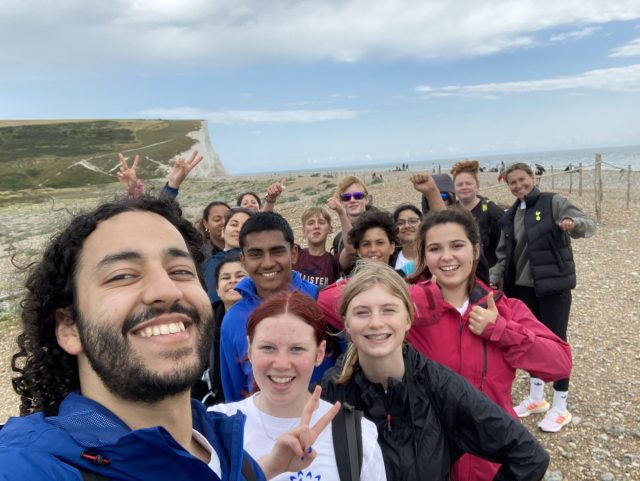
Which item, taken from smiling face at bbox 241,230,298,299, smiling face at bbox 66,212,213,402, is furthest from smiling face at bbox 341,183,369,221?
smiling face at bbox 66,212,213,402

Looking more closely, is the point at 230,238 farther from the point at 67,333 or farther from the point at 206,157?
the point at 206,157

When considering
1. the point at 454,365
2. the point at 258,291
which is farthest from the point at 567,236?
the point at 258,291

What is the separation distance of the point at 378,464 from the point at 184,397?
1027 mm

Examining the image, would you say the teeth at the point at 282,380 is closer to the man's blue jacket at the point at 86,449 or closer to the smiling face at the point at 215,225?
the man's blue jacket at the point at 86,449

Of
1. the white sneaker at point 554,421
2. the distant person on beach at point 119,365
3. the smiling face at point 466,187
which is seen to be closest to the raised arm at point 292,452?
the distant person on beach at point 119,365

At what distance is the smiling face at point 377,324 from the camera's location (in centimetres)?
218

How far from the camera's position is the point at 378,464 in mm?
1949

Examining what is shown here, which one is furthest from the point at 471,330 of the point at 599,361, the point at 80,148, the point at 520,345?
the point at 80,148

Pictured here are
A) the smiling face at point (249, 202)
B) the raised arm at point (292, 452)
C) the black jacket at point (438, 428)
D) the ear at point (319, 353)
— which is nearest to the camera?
the raised arm at point (292, 452)

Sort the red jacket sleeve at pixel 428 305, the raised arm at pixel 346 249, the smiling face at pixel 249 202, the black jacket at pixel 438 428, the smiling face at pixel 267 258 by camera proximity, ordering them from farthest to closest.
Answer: the smiling face at pixel 249 202 < the raised arm at pixel 346 249 < the smiling face at pixel 267 258 < the red jacket sleeve at pixel 428 305 < the black jacket at pixel 438 428

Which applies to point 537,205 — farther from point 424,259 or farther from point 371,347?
point 371,347

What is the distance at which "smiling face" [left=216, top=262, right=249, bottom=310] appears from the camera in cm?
371

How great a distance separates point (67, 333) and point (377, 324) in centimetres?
136

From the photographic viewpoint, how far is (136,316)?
1336 mm
